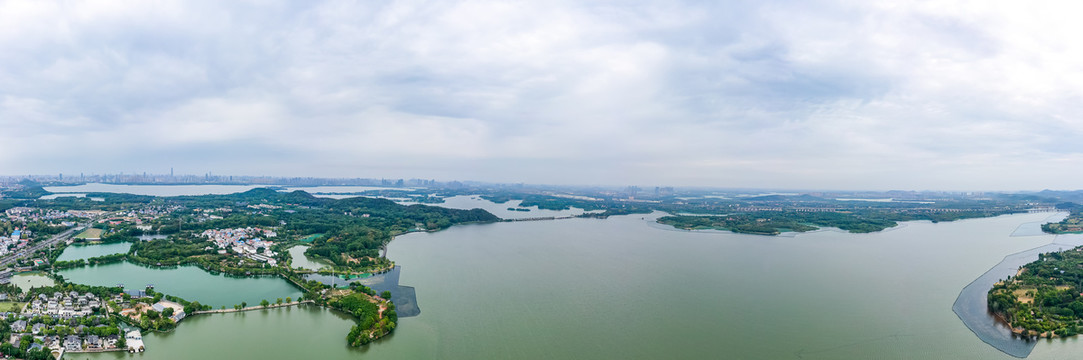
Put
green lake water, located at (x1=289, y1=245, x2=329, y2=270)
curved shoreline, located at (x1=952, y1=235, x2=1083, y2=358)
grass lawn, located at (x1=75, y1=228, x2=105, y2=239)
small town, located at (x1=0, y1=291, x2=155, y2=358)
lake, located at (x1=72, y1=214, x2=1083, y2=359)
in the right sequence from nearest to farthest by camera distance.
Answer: small town, located at (x1=0, y1=291, x2=155, y2=358)
lake, located at (x1=72, y1=214, x2=1083, y2=359)
curved shoreline, located at (x1=952, y1=235, x2=1083, y2=358)
green lake water, located at (x1=289, y1=245, x2=329, y2=270)
grass lawn, located at (x1=75, y1=228, x2=105, y2=239)

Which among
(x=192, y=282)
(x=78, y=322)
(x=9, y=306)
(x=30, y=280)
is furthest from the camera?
(x=192, y=282)

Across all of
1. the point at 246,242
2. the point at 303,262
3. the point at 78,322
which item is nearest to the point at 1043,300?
the point at 303,262

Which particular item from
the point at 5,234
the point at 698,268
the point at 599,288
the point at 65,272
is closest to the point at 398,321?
the point at 599,288

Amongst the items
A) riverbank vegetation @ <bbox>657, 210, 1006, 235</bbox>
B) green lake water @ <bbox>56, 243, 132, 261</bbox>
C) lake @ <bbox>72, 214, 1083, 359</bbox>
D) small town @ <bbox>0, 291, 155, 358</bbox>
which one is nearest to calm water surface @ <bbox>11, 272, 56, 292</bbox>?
small town @ <bbox>0, 291, 155, 358</bbox>

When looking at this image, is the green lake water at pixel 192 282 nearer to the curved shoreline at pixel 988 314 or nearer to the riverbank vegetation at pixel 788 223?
the curved shoreline at pixel 988 314

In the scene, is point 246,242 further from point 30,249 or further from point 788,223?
point 788,223

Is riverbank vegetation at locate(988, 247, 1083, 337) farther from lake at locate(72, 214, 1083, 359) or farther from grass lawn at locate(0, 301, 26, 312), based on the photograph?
grass lawn at locate(0, 301, 26, 312)
